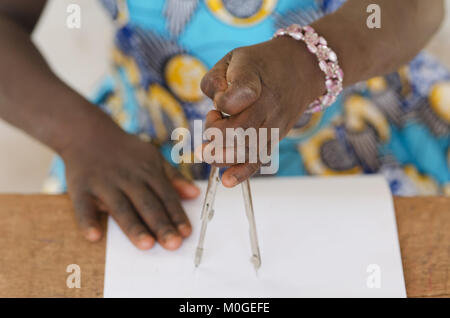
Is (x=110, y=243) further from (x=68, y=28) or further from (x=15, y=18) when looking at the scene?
(x=68, y=28)

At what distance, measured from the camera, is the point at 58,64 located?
0.88m

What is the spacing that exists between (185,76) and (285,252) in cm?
21

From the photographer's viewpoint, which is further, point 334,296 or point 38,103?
point 38,103

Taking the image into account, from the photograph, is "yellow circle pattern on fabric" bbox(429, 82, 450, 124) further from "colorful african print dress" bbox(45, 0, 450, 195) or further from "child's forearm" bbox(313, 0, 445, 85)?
"child's forearm" bbox(313, 0, 445, 85)

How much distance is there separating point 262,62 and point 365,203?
167 mm

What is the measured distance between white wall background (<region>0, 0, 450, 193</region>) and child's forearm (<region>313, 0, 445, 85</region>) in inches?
22.5

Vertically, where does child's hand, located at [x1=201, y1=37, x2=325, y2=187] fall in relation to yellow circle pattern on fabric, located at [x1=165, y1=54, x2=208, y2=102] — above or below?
below

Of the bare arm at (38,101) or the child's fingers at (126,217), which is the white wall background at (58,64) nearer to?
the bare arm at (38,101)

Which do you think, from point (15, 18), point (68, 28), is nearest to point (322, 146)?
point (15, 18)

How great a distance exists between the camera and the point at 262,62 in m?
0.29

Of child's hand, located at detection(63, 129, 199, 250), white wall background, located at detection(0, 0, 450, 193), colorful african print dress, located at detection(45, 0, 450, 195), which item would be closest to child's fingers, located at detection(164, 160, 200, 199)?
child's hand, located at detection(63, 129, 199, 250)

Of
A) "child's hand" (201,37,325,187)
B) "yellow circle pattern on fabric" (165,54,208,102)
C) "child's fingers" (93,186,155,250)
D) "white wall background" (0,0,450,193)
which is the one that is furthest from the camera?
"white wall background" (0,0,450,193)

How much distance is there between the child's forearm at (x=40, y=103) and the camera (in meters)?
0.45

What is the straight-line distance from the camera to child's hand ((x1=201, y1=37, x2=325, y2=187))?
0.27 metres
